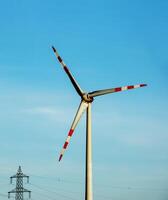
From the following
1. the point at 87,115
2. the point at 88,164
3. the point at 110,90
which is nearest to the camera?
the point at 88,164

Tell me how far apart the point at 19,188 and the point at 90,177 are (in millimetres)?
76898

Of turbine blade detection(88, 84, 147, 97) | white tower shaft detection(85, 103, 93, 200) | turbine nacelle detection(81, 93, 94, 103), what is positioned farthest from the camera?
turbine blade detection(88, 84, 147, 97)

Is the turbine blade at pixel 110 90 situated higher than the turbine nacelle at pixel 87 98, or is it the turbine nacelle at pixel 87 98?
the turbine blade at pixel 110 90

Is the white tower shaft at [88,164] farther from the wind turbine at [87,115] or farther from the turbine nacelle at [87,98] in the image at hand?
the turbine nacelle at [87,98]

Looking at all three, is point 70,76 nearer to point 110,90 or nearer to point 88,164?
point 110,90

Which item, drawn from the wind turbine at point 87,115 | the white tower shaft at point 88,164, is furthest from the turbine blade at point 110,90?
the white tower shaft at point 88,164

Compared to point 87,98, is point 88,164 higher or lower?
lower

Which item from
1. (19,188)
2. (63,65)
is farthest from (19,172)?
(63,65)

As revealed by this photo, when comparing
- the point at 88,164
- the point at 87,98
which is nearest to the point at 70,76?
the point at 87,98

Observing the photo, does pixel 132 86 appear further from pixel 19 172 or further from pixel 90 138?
pixel 19 172

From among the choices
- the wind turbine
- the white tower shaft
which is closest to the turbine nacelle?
the wind turbine

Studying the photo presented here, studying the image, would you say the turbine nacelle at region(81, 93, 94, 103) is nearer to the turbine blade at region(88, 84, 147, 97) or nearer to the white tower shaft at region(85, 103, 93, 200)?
the turbine blade at region(88, 84, 147, 97)

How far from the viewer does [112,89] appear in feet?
227

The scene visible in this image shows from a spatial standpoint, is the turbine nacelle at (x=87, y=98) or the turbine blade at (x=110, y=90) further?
the turbine blade at (x=110, y=90)
